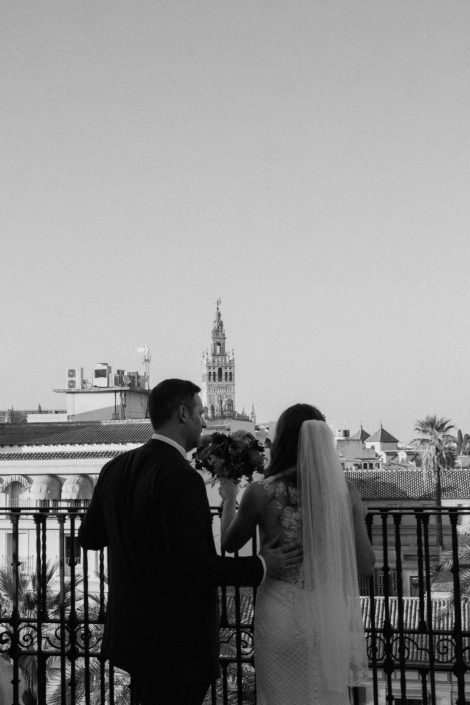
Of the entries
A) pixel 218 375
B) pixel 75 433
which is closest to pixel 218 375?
pixel 218 375

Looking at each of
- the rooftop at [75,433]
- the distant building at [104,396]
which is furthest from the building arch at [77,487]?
the distant building at [104,396]

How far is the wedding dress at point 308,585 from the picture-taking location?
12.2 feet

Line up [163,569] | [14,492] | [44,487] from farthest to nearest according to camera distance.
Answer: [14,492], [44,487], [163,569]

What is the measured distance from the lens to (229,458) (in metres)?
4.20

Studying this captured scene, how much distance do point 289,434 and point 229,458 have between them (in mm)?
513

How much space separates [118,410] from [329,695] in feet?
155

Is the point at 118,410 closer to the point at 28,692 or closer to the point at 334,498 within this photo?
the point at 28,692

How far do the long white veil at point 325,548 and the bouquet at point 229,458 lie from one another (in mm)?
483

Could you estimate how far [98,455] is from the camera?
32.6 m

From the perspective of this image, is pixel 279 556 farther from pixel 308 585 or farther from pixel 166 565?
pixel 166 565

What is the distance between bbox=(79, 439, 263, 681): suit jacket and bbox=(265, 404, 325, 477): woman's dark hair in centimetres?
46

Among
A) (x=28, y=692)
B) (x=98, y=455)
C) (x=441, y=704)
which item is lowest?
(x=441, y=704)

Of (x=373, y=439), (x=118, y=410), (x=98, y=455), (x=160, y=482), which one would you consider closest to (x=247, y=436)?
(x=160, y=482)

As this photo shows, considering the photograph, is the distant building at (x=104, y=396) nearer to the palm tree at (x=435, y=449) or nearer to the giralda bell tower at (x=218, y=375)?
the palm tree at (x=435, y=449)
